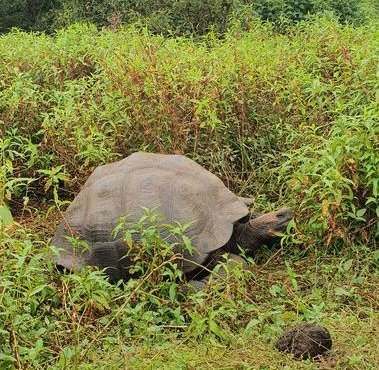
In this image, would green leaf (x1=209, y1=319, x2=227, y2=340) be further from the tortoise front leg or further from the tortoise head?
the tortoise head

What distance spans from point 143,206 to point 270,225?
0.79m

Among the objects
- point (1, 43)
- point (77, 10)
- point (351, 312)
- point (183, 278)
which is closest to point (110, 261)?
point (183, 278)

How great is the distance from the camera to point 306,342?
2.86 metres

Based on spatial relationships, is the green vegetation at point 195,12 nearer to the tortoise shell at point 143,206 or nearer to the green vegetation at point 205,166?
the green vegetation at point 205,166

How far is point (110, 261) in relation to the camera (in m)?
3.80

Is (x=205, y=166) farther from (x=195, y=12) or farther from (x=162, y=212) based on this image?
(x=195, y=12)

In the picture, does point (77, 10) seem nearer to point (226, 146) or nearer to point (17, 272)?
point (226, 146)

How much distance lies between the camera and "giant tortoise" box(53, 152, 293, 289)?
12.5 feet

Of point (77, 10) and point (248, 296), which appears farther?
point (77, 10)

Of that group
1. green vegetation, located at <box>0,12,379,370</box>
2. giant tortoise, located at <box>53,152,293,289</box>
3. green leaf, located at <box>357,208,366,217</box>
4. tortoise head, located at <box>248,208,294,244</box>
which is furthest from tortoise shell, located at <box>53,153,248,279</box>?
green leaf, located at <box>357,208,366,217</box>

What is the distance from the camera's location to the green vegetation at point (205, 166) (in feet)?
9.86

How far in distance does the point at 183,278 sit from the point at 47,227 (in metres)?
1.30

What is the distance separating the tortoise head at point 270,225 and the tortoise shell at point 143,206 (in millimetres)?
112

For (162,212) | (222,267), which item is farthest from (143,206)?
(222,267)
